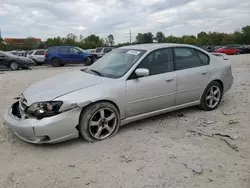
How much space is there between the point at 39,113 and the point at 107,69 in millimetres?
1513

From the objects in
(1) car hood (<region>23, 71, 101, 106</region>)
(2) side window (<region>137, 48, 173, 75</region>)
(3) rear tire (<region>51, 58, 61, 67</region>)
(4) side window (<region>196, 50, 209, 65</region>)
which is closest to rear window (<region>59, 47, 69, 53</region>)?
(3) rear tire (<region>51, 58, 61, 67</region>)

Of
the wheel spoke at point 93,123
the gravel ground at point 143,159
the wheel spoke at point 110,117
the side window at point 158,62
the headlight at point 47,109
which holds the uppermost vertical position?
the side window at point 158,62

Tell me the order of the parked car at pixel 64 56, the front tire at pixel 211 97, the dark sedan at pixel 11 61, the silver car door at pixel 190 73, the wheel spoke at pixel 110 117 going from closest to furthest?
the wheel spoke at pixel 110 117 < the silver car door at pixel 190 73 < the front tire at pixel 211 97 < the dark sedan at pixel 11 61 < the parked car at pixel 64 56

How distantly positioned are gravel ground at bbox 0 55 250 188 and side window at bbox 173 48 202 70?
109 cm

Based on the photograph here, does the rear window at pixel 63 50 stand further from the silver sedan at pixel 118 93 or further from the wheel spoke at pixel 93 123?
the wheel spoke at pixel 93 123

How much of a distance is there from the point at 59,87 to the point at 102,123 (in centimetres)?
86

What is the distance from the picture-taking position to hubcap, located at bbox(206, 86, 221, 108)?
16.8 feet

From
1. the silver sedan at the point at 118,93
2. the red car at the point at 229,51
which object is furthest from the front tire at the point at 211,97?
the red car at the point at 229,51

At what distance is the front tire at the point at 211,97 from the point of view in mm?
5039

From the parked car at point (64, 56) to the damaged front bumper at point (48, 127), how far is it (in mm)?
15729

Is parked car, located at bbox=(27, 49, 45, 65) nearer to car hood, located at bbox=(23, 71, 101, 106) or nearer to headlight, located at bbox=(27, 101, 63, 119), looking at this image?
car hood, located at bbox=(23, 71, 101, 106)

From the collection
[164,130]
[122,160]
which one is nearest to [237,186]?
[122,160]

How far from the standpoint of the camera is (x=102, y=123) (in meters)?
3.77

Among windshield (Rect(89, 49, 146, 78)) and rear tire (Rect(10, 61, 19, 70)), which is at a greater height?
windshield (Rect(89, 49, 146, 78))
